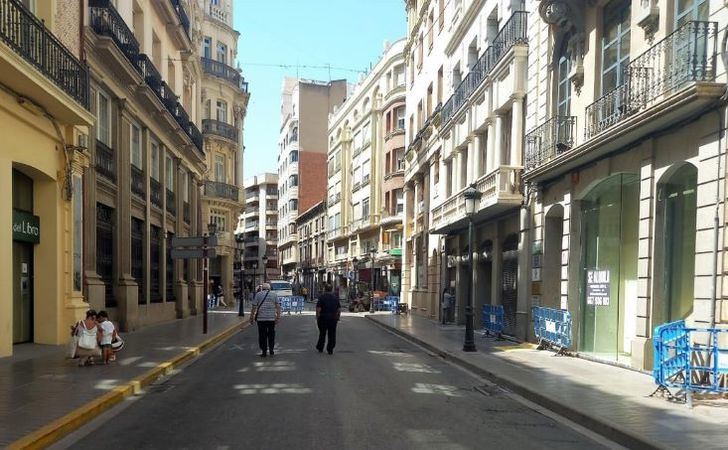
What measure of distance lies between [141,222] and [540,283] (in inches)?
544

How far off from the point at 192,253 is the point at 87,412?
1124 cm

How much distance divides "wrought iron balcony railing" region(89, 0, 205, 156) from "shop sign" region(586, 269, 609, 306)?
1365 cm

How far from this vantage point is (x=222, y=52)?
42.2 m

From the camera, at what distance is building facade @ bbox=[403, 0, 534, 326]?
17.8 m

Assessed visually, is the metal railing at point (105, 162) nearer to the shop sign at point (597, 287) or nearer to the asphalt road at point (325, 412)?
the asphalt road at point (325, 412)

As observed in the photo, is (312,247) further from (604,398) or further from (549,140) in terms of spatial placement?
(604,398)

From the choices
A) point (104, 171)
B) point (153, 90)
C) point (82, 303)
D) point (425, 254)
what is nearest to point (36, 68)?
point (82, 303)

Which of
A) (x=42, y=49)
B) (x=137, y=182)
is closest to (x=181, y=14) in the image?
(x=137, y=182)

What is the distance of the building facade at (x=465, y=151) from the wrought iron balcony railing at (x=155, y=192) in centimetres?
1072

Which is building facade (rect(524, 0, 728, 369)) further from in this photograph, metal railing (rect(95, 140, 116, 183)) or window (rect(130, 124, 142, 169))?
window (rect(130, 124, 142, 169))

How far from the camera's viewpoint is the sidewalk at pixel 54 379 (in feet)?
A: 22.9

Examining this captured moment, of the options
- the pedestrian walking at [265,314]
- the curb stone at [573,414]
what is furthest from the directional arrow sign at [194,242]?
the curb stone at [573,414]

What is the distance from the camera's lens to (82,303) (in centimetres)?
1495

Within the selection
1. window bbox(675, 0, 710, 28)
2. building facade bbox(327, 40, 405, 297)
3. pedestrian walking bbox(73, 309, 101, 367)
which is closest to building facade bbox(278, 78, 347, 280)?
building facade bbox(327, 40, 405, 297)
